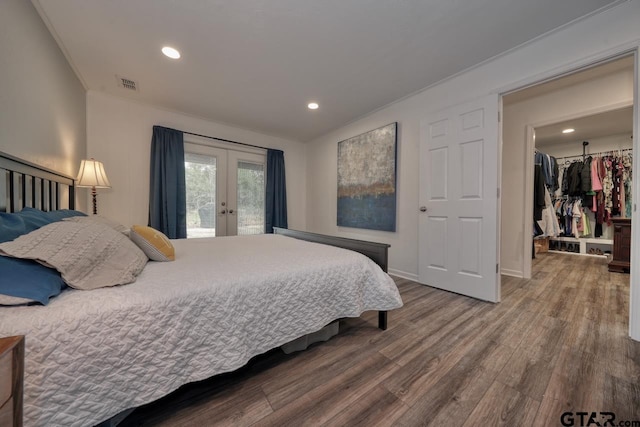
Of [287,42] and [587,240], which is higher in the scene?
[287,42]

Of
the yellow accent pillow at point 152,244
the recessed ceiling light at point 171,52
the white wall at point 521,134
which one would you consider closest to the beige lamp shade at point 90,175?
the recessed ceiling light at point 171,52

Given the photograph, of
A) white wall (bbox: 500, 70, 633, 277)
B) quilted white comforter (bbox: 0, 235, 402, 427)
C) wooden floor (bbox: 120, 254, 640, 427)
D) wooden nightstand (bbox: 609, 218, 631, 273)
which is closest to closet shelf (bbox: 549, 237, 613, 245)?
wooden nightstand (bbox: 609, 218, 631, 273)

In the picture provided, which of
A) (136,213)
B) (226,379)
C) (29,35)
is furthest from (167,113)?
(226,379)

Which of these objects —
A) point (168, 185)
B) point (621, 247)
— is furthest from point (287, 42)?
point (621, 247)

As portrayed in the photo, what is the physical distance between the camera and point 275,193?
14.1 feet

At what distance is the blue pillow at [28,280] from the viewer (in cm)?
74

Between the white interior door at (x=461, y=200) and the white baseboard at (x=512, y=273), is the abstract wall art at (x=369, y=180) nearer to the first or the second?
the white interior door at (x=461, y=200)

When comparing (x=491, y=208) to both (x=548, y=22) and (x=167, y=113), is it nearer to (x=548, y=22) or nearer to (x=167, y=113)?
(x=548, y=22)

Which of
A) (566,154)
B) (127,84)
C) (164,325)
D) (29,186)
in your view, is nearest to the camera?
(164,325)

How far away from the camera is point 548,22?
1.75 meters

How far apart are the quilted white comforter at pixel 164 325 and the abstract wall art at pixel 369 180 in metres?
1.89

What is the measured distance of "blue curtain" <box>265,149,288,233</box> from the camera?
14.0 feet

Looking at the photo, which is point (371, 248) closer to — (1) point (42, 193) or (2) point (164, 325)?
(2) point (164, 325)

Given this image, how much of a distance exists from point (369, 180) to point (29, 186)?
10.9 feet
